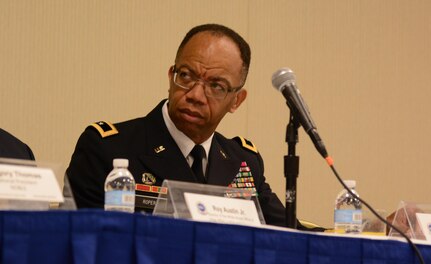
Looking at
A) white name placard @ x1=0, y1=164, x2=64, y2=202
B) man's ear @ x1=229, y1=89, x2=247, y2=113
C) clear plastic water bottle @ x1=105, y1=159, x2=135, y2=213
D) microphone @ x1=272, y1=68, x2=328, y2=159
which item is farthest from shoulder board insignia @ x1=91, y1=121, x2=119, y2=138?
white name placard @ x1=0, y1=164, x2=64, y2=202

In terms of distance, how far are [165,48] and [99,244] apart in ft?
8.10

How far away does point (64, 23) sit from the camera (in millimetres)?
3840

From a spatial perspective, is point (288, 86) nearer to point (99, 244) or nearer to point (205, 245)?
point (205, 245)

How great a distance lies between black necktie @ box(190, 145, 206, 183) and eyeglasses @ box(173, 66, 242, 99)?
0.20 metres

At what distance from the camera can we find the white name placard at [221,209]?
75.3 inches

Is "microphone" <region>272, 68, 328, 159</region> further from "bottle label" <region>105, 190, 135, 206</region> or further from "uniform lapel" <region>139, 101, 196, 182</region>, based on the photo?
"uniform lapel" <region>139, 101, 196, 182</region>

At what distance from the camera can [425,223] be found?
89.4 inches

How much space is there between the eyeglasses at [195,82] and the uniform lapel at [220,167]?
0.71 feet

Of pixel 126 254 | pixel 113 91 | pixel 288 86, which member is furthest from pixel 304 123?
pixel 113 91

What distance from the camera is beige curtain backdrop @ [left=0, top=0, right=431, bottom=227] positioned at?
378 centimetres

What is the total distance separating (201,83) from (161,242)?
119cm

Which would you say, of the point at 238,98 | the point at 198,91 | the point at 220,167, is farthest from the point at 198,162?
the point at 238,98

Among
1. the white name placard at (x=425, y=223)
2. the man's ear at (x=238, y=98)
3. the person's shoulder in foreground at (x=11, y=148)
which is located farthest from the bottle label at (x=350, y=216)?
the person's shoulder in foreground at (x=11, y=148)

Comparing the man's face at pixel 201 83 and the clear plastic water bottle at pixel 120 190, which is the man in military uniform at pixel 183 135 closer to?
the man's face at pixel 201 83
